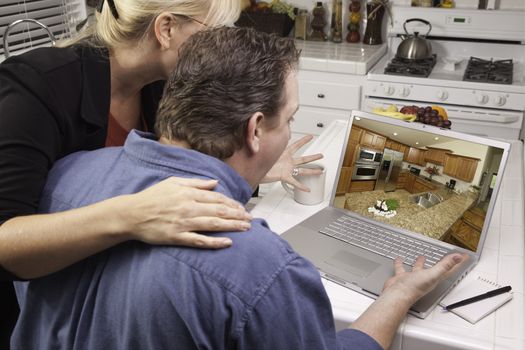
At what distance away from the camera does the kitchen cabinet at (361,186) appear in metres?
1.37

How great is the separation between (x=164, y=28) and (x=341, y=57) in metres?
2.25

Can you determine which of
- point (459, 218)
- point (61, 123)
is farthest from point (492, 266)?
point (61, 123)

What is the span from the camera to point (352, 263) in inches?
46.2

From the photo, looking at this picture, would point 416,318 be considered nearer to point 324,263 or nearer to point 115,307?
point 324,263

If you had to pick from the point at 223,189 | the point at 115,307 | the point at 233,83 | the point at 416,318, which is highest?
the point at 233,83

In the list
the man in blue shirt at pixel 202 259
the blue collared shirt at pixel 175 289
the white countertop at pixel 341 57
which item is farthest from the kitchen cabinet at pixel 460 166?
the white countertop at pixel 341 57

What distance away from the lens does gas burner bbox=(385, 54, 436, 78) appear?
3.13 m

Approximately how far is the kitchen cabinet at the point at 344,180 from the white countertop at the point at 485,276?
84mm

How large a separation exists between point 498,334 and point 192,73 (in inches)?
28.2

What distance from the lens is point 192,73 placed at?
0.79 m

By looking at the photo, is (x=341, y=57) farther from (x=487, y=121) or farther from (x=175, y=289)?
(x=175, y=289)

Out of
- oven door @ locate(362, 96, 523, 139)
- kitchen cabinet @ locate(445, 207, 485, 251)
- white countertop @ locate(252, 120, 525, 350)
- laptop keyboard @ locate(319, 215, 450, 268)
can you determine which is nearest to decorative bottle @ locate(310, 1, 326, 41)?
oven door @ locate(362, 96, 523, 139)

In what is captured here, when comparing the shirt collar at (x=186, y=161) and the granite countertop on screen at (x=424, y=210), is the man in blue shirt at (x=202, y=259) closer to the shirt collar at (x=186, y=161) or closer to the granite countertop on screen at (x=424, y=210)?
the shirt collar at (x=186, y=161)

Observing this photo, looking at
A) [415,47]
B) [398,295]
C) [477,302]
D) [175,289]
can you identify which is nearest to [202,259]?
[175,289]
